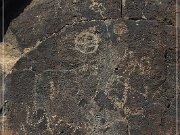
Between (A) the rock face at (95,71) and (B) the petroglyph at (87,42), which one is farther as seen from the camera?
(B) the petroglyph at (87,42)

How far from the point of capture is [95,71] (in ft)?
13.2

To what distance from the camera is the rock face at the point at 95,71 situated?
13.0 feet

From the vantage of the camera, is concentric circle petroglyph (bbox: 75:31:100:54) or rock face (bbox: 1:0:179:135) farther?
concentric circle petroglyph (bbox: 75:31:100:54)

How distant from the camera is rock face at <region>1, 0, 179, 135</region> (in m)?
3.95

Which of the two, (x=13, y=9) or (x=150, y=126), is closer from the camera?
(x=150, y=126)

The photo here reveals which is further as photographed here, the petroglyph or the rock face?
the petroglyph

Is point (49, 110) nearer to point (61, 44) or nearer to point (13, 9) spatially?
point (61, 44)

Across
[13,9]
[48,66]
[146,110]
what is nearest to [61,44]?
[48,66]

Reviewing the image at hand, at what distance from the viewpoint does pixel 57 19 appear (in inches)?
162

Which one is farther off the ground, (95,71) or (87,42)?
(87,42)

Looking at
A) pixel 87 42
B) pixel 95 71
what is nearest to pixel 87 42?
pixel 87 42

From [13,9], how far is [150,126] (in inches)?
52.0

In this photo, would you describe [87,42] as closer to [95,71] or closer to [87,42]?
[87,42]

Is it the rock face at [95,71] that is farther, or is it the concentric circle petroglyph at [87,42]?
the concentric circle petroglyph at [87,42]
